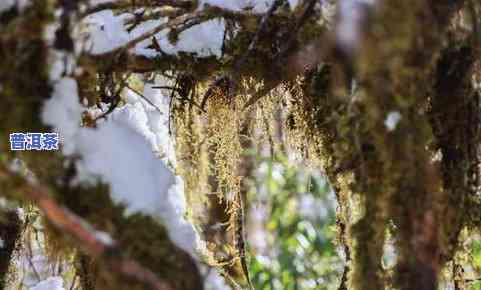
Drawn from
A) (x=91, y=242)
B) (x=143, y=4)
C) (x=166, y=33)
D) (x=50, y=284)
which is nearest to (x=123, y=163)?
(x=91, y=242)

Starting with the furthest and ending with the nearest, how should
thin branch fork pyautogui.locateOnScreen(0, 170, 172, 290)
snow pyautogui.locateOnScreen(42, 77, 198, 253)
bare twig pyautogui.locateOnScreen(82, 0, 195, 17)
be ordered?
bare twig pyautogui.locateOnScreen(82, 0, 195, 17) → snow pyautogui.locateOnScreen(42, 77, 198, 253) → thin branch fork pyautogui.locateOnScreen(0, 170, 172, 290)

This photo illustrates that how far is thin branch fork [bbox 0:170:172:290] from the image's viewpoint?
81cm

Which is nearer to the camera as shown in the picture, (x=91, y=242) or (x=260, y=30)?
(x=91, y=242)

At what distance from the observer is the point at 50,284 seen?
1669 millimetres

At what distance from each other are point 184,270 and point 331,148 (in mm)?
591

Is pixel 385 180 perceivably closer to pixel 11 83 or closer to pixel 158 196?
pixel 158 196

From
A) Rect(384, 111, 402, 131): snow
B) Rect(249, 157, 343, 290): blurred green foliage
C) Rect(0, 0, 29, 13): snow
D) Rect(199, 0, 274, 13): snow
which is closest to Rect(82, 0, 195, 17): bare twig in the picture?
Rect(199, 0, 274, 13): snow

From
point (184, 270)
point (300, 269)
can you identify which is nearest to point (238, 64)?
point (184, 270)

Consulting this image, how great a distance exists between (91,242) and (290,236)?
2.92 meters

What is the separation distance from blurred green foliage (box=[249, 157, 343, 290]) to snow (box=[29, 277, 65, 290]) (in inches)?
67.6

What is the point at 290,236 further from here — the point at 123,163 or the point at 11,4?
the point at 11,4

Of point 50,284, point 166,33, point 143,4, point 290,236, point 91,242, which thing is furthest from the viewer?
point 290,236

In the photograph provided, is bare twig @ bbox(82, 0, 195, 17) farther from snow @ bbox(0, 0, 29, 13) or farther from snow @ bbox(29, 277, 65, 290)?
snow @ bbox(29, 277, 65, 290)

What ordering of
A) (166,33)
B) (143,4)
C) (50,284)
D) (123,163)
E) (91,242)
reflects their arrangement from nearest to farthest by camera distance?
1. (91,242)
2. (123,163)
3. (143,4)
4. (166,33)
5. (50,284)
